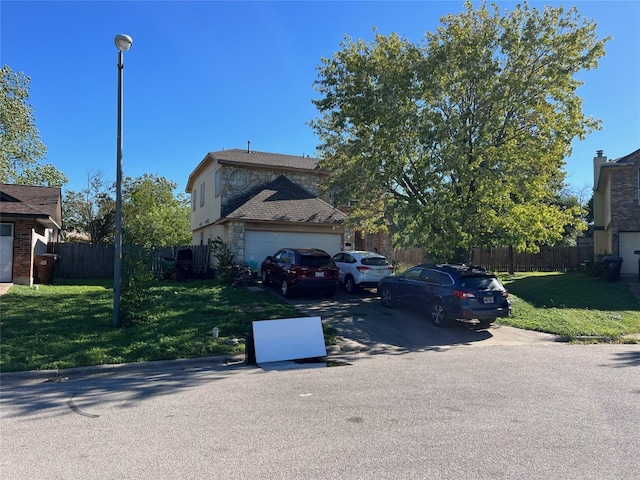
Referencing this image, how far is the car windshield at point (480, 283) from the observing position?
37.3 feet

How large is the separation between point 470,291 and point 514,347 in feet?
5.49

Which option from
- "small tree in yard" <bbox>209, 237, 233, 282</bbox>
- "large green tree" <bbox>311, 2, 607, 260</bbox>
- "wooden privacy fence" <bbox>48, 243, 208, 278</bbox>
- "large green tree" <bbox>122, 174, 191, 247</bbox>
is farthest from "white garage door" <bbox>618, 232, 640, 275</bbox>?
"large green tree" <bbox>122, 174, 191, 247</bbox>

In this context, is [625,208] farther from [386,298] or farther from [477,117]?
[386,298]

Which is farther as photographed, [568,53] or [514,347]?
[568,53]

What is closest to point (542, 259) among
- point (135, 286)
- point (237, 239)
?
point (237, 239)

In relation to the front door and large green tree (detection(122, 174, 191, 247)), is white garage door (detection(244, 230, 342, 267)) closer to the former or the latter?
the front door

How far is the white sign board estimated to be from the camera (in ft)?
27.5

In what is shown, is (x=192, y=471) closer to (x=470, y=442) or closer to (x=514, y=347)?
(x=470, y=442)

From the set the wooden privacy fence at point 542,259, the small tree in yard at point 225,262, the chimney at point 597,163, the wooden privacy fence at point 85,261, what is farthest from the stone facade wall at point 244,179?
the chimney at point 597,163

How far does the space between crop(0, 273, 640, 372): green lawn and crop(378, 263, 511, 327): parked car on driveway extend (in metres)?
1.86

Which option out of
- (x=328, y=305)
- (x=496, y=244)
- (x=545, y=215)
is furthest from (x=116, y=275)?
(x=545, y=215)

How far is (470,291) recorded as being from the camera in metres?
11.3

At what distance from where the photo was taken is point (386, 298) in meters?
14.0

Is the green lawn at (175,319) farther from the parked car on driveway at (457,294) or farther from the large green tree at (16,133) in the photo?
the large green tree at (16,133)
